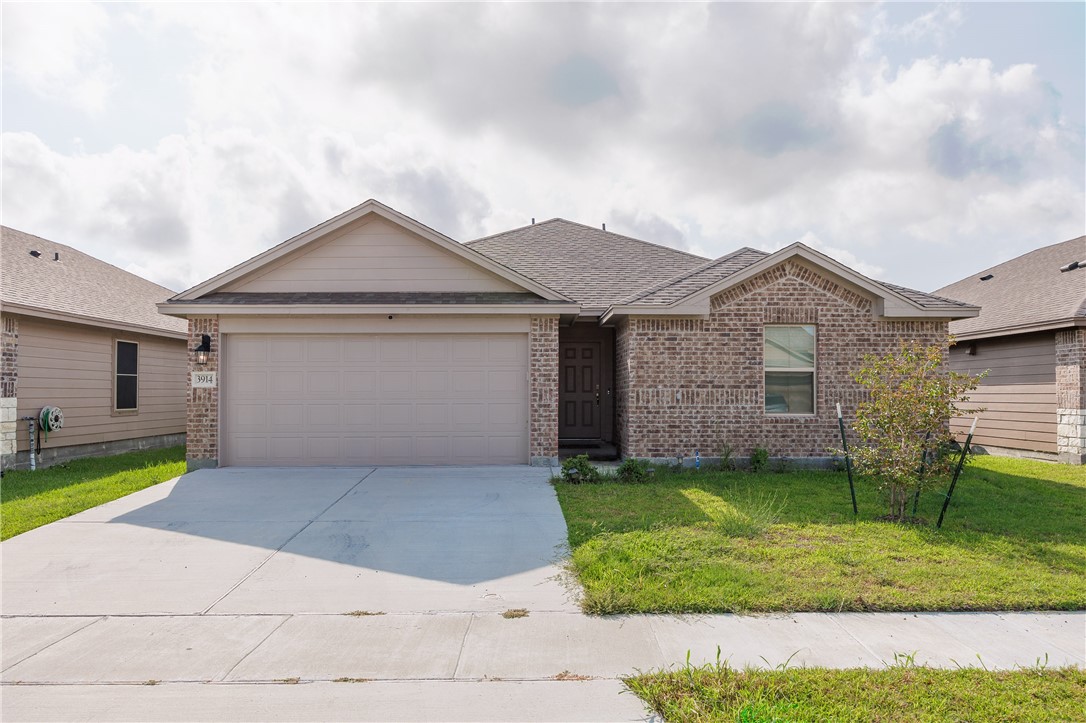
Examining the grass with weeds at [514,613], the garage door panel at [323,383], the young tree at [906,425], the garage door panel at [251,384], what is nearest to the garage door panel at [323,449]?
the garage door panel at [323,383]

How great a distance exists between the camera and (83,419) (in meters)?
13.3

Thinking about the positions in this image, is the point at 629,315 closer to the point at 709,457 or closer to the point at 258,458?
the point at 709,457

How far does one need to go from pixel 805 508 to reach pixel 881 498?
131 cm

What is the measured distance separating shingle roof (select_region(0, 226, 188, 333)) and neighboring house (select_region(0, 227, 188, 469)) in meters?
0.04

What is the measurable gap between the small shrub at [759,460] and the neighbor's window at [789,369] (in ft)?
2.68

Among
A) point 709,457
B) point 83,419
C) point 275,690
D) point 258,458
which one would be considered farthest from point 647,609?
point 83,419

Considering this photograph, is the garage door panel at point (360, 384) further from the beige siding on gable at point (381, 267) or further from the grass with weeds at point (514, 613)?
the grass with weeds at point (514, 613)

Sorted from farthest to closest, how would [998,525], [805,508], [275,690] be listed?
1. [805,508]
2. [998,525]
3. [275,690]

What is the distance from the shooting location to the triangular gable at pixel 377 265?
11492 millimetres

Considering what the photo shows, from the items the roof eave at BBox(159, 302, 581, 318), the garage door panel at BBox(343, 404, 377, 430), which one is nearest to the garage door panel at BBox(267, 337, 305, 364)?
the roof eave at BBox(159, 302, 581, 318)

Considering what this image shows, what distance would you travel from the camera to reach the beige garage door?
11320 millimetres

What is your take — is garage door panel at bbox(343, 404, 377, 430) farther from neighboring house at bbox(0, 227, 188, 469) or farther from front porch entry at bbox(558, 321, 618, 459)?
neighboring house at bbox(0, 227, 188, 469)

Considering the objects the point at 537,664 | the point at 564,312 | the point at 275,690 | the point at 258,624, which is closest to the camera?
the point at 275,690

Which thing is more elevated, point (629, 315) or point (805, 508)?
point (629, 315)
